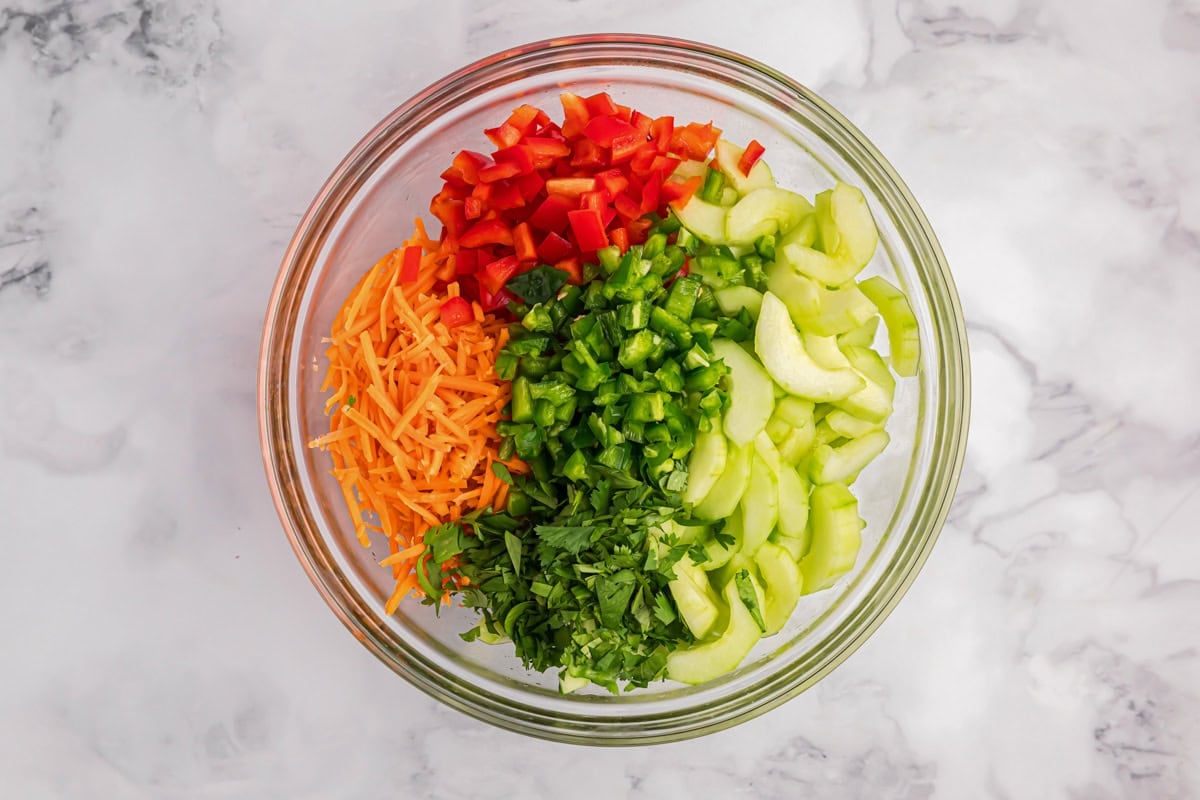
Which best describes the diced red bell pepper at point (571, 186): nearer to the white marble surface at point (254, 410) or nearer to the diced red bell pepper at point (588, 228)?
the diced red bell pepper at point (588, 228)

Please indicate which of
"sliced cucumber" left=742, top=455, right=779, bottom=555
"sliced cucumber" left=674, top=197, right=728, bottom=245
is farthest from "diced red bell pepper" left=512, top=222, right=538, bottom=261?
"sliced cucumber" left=742, top=455, right=779, bottom=555

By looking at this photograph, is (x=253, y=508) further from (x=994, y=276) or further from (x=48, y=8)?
(x=994, y=276)

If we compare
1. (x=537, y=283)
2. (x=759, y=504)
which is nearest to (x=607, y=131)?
(x=537, y=283)

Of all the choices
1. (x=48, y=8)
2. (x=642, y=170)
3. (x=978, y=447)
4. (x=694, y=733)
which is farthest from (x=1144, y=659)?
(x=48, y=8)

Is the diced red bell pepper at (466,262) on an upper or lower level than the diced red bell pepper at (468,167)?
lower

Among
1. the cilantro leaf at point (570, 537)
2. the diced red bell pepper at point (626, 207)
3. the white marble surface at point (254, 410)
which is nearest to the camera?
the cilantro leaf at point (570, 537)

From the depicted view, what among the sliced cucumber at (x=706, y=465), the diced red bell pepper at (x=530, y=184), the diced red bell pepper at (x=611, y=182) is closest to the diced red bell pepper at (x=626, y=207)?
the diced red bell pepper at (x=611, y=182)
